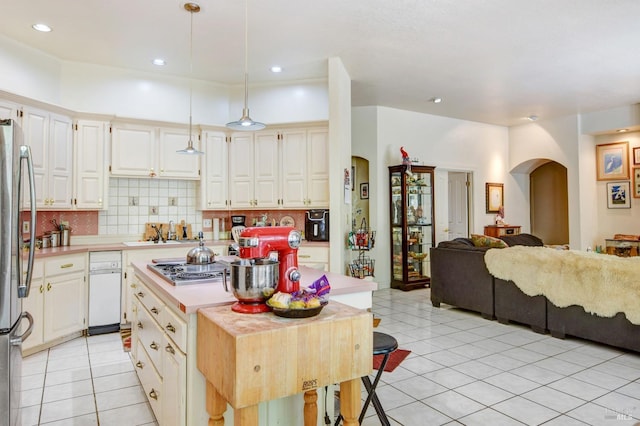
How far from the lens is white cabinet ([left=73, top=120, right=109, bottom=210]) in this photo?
4.44 meters

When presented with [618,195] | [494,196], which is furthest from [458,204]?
[618,195]

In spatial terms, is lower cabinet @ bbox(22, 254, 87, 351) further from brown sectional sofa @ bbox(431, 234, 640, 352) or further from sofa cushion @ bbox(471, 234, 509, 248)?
sofa cushion @ bbox(471, 234, 509, 248)

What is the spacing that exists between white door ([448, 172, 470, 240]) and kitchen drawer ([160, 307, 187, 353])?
22.7ft

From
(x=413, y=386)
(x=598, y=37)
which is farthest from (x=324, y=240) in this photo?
(x=598, y=37)

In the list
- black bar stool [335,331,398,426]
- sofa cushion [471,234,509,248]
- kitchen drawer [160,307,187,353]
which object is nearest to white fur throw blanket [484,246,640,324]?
sofa cushion [471,234,509,248]

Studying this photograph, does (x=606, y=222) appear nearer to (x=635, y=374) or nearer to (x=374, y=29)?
(x=635, y=374)

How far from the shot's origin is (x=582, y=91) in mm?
5883

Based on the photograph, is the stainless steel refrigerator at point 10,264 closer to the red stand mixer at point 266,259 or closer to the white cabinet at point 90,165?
the red stand mixer at point 266,259

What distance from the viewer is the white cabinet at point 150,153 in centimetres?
467

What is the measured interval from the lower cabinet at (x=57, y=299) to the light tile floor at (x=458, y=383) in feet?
0.52

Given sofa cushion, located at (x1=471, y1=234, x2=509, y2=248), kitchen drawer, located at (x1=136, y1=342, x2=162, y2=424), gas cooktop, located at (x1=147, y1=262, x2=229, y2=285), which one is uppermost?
sofa cushion, located at (x1=471, y1=234, x2=509, y2=248)

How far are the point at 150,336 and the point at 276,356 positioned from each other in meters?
1.42

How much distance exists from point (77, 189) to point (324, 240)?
Result: 2.91 meters

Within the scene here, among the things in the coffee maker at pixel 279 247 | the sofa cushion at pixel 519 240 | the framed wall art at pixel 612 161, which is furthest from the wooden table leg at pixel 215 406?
the framed wall art at pixel 612 161
